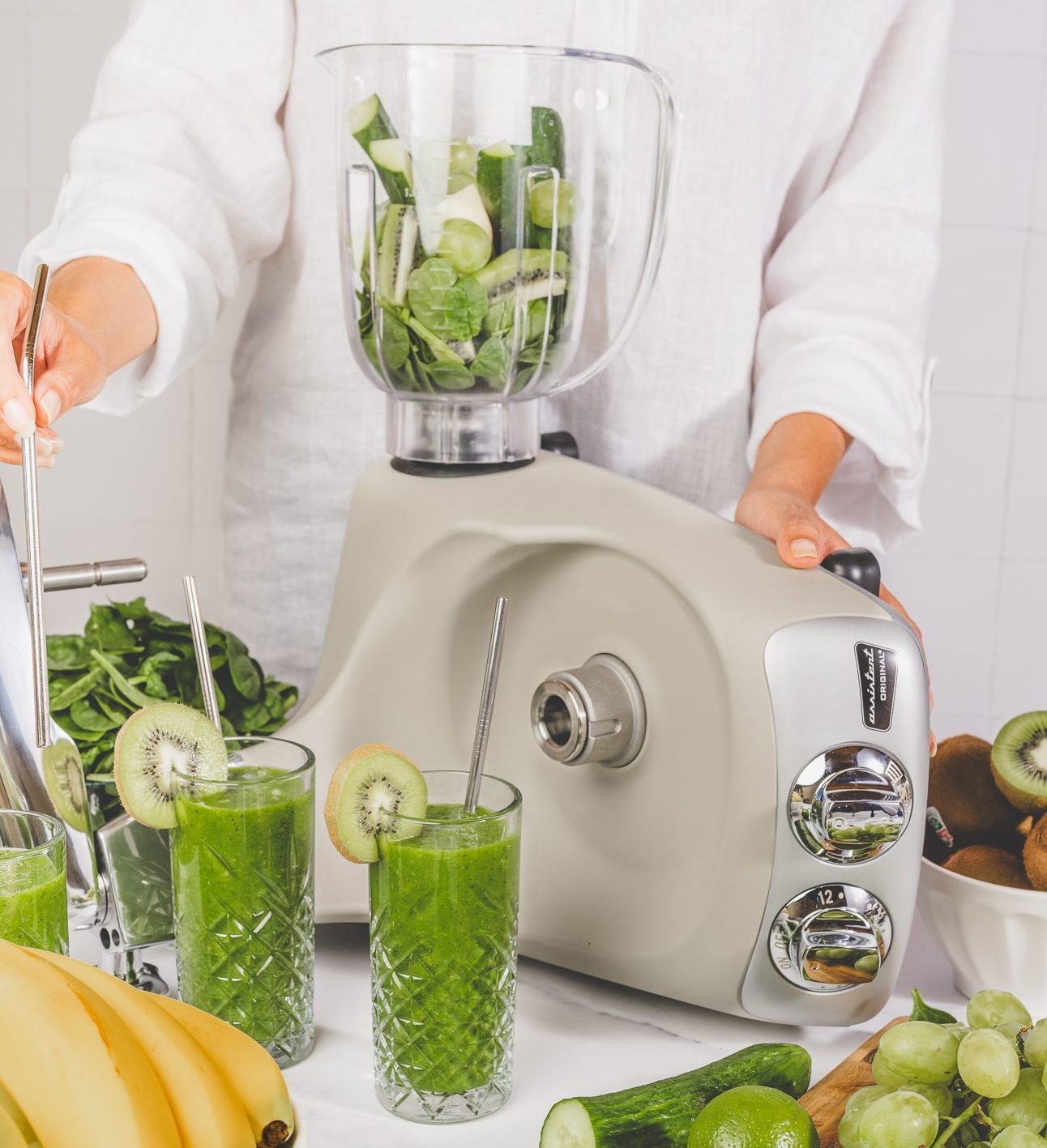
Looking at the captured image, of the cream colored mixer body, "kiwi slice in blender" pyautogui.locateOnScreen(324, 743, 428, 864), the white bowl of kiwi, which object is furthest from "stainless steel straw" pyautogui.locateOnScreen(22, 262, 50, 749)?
the white bowl of kiwi

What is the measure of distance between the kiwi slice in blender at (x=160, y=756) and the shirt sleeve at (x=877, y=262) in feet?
1.49

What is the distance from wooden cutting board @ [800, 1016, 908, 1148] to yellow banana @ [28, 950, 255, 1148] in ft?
0.91

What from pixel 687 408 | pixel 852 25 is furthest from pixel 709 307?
pixel 852 25

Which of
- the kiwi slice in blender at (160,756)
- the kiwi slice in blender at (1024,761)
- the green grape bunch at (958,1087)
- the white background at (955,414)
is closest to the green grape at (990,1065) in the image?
the green grape bunch at (958,1087)

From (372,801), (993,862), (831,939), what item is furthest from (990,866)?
(372,801)

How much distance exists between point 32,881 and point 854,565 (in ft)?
1.33

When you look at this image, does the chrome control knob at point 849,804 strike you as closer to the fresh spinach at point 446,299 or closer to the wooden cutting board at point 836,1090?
the wooden cutting board at point 836,1090

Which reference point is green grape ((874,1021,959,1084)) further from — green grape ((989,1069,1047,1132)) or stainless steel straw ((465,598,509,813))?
stainless steel straw ((465,598,509,813))

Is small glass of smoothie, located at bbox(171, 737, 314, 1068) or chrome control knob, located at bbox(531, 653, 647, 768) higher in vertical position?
chrome control knob, located at bbox(531, 653, 647, 768)

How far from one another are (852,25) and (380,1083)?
2.60ft

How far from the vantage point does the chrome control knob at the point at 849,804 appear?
604 millimetres

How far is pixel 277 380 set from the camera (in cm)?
107

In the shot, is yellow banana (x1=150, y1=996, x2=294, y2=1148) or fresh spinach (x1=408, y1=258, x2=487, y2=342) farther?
fresh spinach (x1=408, y1=258, x2=487, y2=342)

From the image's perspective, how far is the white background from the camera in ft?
4.95
